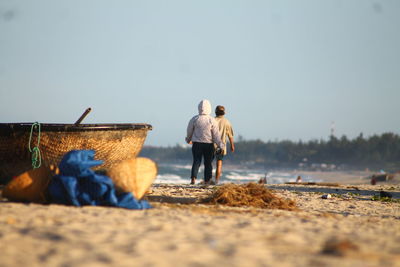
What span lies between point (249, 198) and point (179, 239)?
3.77 m

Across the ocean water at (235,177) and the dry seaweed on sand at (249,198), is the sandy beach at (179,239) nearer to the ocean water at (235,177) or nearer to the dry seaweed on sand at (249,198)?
the dry seaweed on sand at (249,198)

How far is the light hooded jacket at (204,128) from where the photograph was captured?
10766 mm

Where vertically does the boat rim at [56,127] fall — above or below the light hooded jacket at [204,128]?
below

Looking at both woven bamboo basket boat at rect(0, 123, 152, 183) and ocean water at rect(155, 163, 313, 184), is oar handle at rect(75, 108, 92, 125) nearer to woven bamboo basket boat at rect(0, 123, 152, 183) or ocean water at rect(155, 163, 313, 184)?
woven bamboo basket boat at rect(0, 123, 152, 183)

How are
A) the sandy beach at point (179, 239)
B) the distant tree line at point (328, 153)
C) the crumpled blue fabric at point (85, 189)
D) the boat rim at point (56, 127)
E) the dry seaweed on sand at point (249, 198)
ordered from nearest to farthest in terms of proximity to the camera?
the sandy beach at point (179, 239) → the crumpled blue fabric at point (85, 189) → the dry seaweed on sand at point (249, 198) → the boat rim at point (56, 127) → the distant tree line at point (328, 153)

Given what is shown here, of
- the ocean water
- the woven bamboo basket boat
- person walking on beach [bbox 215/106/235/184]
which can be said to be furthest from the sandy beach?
the ocean water

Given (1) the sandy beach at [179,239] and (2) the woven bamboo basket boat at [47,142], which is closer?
(1) the sandy beach at [179,239]

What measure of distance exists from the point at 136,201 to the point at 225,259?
2.61 metres

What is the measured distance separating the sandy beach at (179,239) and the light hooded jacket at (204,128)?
16.9 ft

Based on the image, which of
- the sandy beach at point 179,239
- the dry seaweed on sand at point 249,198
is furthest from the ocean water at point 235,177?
the sandy beach at point 179,239

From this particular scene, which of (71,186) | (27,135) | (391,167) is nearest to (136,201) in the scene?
(71,186)

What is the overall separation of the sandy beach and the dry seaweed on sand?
1.47 meters

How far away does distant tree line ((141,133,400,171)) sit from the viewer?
329ft

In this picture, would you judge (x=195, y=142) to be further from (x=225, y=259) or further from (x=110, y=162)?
(x=225, y=259)
